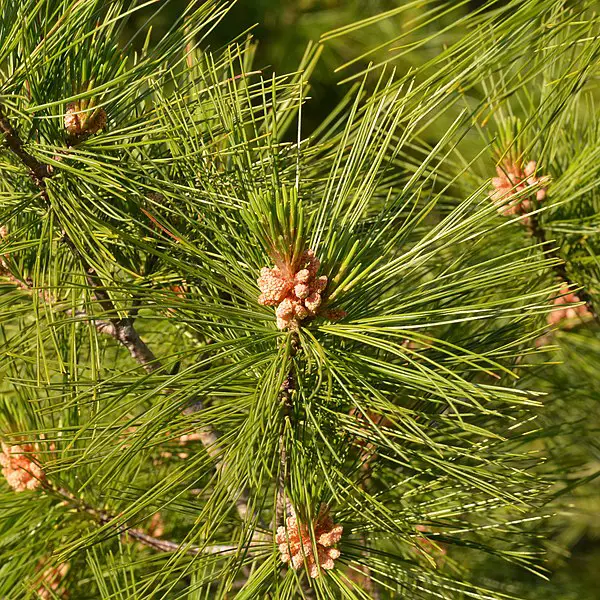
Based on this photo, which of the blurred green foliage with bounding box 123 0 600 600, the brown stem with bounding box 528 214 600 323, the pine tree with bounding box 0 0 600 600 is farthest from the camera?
the blurred green foliage with bounding box 123 0 600 600

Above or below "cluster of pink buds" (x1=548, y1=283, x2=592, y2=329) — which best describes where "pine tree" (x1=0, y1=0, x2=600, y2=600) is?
above

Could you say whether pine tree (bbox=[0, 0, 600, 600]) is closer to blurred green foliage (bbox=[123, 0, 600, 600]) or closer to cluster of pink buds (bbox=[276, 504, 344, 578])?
cluster of pink buds (bbox=[276, 504, 344, 578])

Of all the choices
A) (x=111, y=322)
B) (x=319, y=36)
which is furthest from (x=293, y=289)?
(x=319, y=36)

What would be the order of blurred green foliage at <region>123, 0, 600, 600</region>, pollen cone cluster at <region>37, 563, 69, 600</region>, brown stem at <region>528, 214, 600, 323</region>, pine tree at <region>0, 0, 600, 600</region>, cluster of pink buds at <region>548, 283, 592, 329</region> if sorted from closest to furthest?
pine tree at <region>0, 0, 600, 600</region> → pollen cone cluster at <region>37, 563, 69, 600</region> → brown stem at <region>528, 214, 600, 323</region> → cluster of pink buds at <region>548, 283, 592, 329</region> → blurred green foliage at <region>123, 0, 600, 600</region>

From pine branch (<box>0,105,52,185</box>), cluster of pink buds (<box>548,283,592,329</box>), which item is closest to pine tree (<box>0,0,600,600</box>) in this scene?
pine branch (<box>0,105,52,185</box>)

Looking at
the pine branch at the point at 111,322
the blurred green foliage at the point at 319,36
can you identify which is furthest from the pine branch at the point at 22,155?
the blurred green foliage at the point at 319,36

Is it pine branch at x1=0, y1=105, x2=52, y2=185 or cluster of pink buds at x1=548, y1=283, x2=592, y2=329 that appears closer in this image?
pine branch at x1=0, y1=105, x2=52, y2=185

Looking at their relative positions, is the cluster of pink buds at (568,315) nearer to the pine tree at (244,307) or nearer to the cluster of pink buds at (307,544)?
the pine tree at (244,307)
